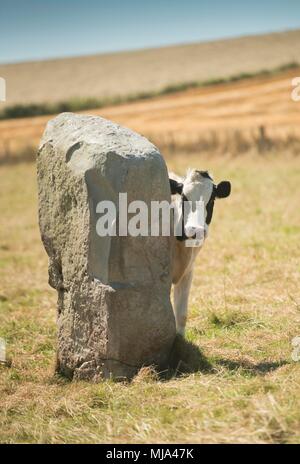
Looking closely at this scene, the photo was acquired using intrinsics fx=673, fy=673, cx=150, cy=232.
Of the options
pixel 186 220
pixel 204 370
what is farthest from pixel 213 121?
pixel 204 370

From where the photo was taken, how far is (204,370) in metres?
7.36

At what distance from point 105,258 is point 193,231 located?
3.47ft

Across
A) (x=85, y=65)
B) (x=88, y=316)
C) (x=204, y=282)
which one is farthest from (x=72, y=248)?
(x=85, y=65)

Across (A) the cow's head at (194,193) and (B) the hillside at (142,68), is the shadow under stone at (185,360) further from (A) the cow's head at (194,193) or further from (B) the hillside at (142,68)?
(B) the hillside at (142,68)

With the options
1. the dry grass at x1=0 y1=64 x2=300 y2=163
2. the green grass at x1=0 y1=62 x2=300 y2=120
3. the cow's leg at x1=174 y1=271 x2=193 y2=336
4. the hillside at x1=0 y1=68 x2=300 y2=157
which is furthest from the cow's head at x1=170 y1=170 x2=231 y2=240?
the green grass at x1=0 y1=62 x2=300 y2=120

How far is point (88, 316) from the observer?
7.36 metres

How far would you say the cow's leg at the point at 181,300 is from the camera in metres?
8.32

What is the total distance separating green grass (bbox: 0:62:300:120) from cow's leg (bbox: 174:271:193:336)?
43.7 meters

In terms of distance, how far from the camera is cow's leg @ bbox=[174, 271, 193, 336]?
8.32 metres

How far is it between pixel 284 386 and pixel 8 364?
3537 mm

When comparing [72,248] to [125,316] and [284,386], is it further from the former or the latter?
[284,386]

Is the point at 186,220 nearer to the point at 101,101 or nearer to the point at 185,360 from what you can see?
the point at 185,360

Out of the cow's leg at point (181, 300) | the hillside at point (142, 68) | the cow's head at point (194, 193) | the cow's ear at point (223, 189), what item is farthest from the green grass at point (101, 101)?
the cow's head at point (194, 193)

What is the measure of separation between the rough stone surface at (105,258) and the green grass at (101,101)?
4428cm
